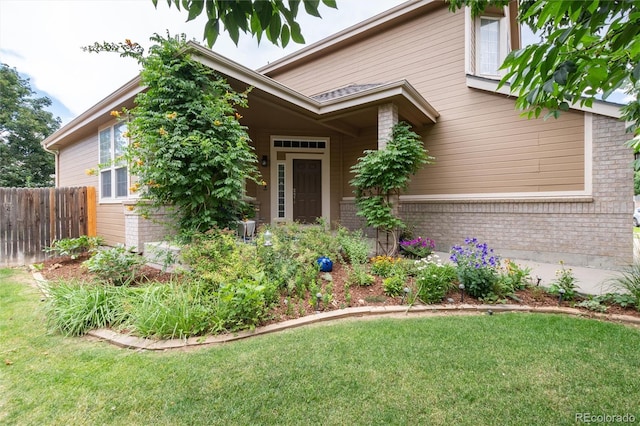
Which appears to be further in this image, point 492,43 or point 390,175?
point 492,43

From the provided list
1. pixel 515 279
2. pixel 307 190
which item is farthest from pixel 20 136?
pixel 515 279

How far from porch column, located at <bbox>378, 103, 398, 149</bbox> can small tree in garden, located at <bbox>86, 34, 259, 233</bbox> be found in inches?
113

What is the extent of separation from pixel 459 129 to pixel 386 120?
2175 mm

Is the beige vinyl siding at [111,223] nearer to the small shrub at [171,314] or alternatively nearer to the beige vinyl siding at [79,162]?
→ the beige vinyl siding at [79,162]

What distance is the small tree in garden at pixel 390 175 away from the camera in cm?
585

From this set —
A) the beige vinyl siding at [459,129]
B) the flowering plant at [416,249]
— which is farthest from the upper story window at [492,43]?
the flowering plant at [416,249]

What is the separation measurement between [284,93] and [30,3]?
479cm

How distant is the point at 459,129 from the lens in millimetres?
7043

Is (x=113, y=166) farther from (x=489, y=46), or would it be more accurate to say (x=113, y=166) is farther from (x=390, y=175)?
(x=489, y=46)

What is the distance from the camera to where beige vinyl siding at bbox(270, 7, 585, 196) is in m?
5.85

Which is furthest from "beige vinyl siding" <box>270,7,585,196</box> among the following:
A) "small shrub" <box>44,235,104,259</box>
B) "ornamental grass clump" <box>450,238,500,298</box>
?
"small shrub" <box>44,235,104,259</box>

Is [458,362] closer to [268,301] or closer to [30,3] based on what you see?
[268,301]

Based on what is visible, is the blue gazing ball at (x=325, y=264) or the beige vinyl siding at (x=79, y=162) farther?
the beige vinyl siding at (x=79, y=162)

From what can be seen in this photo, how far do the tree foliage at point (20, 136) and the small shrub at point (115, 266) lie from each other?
1931cm
